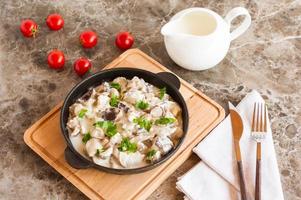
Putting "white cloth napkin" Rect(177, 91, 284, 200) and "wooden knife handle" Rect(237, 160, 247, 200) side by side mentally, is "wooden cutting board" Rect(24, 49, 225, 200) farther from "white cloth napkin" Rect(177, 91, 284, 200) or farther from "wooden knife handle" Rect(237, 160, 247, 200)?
"wooden knife handle" Rect(237, 160, 247, 200)

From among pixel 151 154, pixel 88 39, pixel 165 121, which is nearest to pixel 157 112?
pixel 165 121

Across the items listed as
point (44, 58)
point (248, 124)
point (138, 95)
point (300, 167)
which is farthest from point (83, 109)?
point (300, 167)

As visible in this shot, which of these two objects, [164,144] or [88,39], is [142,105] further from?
[88,39]

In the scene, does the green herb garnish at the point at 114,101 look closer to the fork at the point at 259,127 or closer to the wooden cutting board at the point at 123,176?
the wooden cutting board at the point at 123,176

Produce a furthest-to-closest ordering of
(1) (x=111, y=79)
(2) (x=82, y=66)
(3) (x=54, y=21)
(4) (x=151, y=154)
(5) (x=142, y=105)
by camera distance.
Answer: (3) (x=54, y=21)
(2) (x=82, y=66)
(1) (x=111, y=79)
(5) (x=142, y=105)
(4) (x=151, y=154)

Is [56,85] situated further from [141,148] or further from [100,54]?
[141,148]

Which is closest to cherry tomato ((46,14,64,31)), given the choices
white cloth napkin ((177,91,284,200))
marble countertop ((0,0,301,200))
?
marble countertop ((0,0,301,200))
